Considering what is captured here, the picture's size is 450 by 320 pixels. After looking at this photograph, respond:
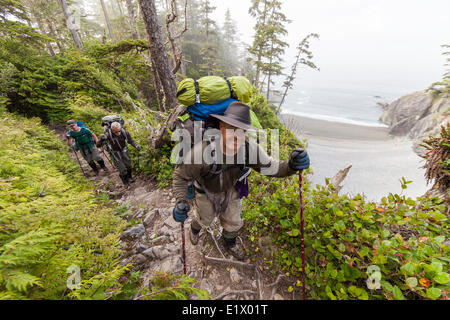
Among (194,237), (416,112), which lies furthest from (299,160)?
(416,112)

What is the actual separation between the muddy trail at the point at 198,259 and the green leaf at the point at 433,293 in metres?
1.55

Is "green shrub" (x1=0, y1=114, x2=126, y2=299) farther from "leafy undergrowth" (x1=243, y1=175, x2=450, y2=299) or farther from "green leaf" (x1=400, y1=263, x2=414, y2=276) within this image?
"green leaf" (x1=400, y1=263, x2=414, y2=276)

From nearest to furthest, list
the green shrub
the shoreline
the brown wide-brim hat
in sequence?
the green shrub → the brown wide-brim hat → the shoreline

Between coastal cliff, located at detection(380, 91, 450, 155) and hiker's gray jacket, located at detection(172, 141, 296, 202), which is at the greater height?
hiker's gray jacket, located at detection(172, 141, 296, 202)

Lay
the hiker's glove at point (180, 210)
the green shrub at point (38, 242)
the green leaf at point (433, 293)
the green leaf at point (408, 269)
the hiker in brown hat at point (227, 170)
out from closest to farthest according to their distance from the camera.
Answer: the green shrub at point (38, 242) → the green leaf at point (433, 293) → the green leaf at point (408, 269) → the hiker in brown hat at point (227, 170) → the hiker's glove at point (180, 210)

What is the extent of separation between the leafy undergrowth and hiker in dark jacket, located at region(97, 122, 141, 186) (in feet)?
14.4

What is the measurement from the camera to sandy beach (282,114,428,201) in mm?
13844

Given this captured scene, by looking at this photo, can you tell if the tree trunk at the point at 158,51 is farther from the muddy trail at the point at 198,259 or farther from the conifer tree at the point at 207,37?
the conifer tree at the point at 207,37

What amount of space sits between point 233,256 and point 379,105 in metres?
70.8

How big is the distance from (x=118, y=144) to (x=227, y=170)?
4208mm

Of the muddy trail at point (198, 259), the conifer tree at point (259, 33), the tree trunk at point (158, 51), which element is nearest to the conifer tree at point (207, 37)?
the conifer tree at point (259, 33)

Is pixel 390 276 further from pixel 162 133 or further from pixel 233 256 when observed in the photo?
pixel 162 133

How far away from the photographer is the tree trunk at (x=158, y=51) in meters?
5.73

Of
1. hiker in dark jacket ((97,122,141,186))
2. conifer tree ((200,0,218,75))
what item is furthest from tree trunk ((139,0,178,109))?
conifer tree ((200,0,218,75))
